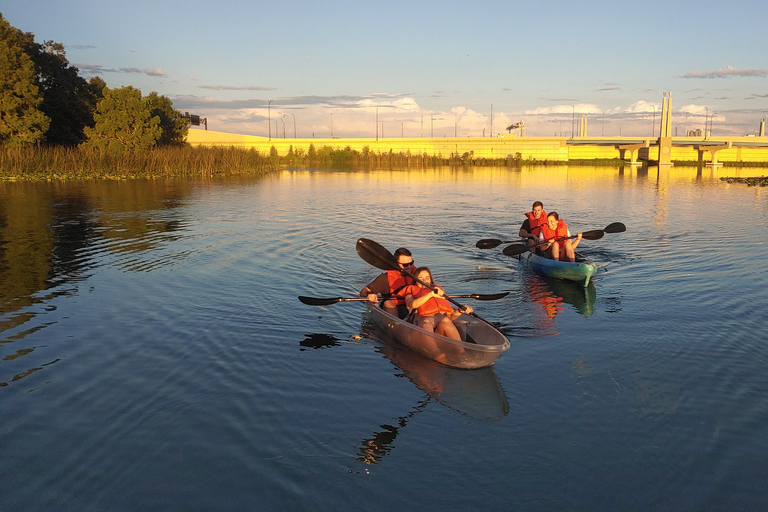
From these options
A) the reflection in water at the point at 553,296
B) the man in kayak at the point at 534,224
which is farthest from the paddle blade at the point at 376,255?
the man in kayak at the point at 534,224

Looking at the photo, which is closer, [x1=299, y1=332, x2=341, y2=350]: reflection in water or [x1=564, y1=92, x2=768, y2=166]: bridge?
[x1=299, y1=332, x2=341, y2=350]: reflection in water

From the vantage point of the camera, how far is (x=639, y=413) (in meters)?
6.65

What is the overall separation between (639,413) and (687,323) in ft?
13.5

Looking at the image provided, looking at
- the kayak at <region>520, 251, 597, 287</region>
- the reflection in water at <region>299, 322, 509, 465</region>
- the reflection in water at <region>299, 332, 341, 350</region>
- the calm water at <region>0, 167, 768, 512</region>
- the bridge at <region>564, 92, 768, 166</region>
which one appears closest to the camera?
the calm water at <region>0, 167, 768, 512</region>

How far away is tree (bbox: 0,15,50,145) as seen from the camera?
4497 cm

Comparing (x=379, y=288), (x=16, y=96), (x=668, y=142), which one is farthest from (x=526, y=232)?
(x=668, y=142)

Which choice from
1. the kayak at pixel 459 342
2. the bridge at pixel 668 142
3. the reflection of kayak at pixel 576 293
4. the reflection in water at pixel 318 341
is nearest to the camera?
the kayak at pixel 459 342

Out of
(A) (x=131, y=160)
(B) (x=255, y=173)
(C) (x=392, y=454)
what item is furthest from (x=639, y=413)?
(B) (x=255, y=173)

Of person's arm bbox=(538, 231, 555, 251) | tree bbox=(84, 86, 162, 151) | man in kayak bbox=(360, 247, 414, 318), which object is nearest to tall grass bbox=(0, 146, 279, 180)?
tree bbox=(84, 86, 162, 151)

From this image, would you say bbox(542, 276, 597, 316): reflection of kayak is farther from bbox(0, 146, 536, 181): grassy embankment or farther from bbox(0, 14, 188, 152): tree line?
bbox(0, 14, 188, 152): tree line

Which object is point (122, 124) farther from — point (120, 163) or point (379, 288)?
point (379, 288)

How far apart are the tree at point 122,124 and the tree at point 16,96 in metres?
5.84

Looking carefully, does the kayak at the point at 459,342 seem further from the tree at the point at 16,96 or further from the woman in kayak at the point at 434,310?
the tree at the point at 16,96

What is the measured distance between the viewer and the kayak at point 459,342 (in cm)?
759
